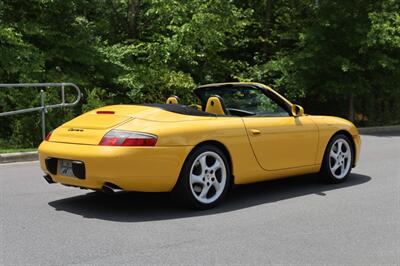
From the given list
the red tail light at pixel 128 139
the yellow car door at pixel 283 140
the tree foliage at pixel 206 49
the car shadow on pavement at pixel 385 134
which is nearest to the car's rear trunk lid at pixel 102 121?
the red tail light at pixel 128 139

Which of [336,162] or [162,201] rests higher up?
[336,162]

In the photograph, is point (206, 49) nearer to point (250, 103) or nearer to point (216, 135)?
point (250, 103)

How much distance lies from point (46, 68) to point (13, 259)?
11541mm

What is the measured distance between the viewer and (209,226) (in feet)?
17.3

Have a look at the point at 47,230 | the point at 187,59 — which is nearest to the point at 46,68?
the point at 187,59

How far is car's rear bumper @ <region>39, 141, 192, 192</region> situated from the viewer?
5.43 meters

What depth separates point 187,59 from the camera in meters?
17.1

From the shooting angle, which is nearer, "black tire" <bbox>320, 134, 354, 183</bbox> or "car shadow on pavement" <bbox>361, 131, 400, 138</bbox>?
"black tire" <bbox>320, 134, 354, 183</bbox>


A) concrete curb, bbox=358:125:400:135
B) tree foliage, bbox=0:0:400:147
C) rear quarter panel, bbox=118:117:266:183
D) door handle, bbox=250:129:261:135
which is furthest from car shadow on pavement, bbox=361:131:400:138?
rear quarter panel, bbox=118:117:266:183

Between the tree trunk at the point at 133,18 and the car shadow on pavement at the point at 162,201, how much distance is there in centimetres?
1265

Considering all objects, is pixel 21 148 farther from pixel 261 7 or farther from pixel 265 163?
pixel 261 7

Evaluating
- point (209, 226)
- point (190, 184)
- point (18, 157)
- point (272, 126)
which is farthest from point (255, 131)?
point (18, 157)

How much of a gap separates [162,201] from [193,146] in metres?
0.92

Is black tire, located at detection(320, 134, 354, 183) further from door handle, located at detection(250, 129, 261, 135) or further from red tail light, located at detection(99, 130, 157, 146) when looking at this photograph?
red tail light, located at detection(99, 130, 157, 146)
